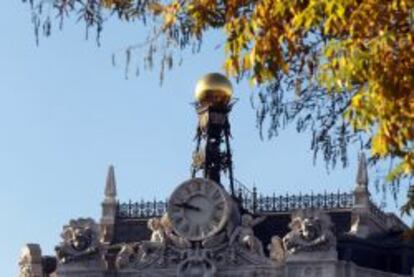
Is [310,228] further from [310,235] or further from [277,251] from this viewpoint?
[277,251]

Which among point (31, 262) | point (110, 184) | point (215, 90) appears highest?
point (215, 90)

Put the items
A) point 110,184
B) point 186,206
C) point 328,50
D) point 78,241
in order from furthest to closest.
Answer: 1. point 110,184
2. point 78,241
3. point 186,206
4. point 328,50

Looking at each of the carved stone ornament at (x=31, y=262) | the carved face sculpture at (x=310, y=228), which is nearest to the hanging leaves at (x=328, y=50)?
the carved face sculpture at (x=310, y=228)

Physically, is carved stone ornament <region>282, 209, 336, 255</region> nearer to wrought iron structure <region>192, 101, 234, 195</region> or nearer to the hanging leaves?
wrought iron structure <region>192, 101, 234, 195</region>

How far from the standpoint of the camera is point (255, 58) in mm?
18297

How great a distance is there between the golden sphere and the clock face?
6.67 meters

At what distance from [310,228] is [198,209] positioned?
6543 mm

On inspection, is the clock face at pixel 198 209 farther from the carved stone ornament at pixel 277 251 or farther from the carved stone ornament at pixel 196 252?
the carved stone ornament at pixel 277 251

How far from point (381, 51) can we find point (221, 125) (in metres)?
62.8

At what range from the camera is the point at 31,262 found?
8175cm

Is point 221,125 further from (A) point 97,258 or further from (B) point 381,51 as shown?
(B) point 381,51

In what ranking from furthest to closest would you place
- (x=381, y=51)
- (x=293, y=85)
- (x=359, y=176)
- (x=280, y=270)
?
(x=359, y=176)
(x=280, y=270)
(x=293, y=85)
(x=381, y=51)

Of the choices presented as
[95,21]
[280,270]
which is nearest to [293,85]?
[95,21]

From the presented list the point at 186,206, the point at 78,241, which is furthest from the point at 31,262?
the point at 186,206
